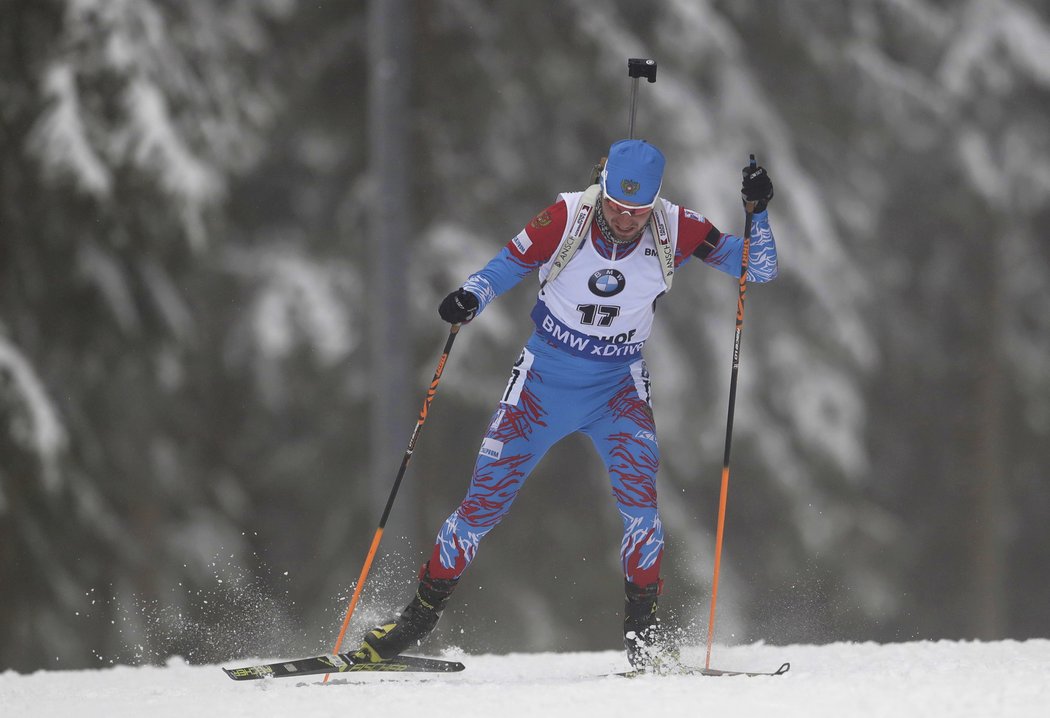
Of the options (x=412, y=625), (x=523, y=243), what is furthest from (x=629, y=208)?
(x=412, y=625)

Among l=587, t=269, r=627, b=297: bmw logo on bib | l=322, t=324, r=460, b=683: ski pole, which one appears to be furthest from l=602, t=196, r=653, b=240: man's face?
l=322, t=324, r=460, b=683: ski pole

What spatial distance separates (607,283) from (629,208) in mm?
318

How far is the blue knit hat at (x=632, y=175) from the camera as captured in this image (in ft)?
Result: 15.0

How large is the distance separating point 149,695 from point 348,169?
691cm

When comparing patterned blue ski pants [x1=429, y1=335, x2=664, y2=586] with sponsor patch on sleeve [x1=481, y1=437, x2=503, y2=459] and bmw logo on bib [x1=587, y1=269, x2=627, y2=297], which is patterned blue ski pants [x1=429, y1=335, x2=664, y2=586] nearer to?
sponsor patch on sleeve [x1=481, y1=437, x2=503, y2=459]

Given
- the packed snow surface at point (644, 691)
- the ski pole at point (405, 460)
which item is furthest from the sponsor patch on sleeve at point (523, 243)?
the packed snow surface at point (644, 691)

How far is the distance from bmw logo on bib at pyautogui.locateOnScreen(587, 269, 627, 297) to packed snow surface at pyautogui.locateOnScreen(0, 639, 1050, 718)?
1.44 m

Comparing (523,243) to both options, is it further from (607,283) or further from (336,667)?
(336,667)

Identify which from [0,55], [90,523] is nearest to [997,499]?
[90,523]

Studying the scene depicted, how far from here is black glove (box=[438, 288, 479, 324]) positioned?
4.57m

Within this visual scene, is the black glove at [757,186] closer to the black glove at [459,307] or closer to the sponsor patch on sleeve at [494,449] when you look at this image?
the black glove at [459,307]

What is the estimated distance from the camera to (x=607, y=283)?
475cm

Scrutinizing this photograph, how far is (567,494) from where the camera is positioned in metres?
11.6

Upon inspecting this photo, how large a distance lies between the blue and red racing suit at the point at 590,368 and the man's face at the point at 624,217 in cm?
8
